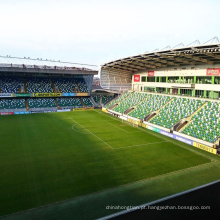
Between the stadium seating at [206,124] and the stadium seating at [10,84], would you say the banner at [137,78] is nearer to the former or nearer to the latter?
the stadium seating at [206,124]

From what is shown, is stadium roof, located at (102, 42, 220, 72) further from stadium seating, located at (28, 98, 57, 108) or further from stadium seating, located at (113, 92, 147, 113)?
stadium seating, located at (28, 98, 57, 108)

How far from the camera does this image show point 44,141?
93.5 ft

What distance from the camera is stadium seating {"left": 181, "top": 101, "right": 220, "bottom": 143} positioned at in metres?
27.4

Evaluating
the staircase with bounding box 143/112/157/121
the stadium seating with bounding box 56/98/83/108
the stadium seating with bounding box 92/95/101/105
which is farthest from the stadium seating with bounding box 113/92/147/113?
the stadium seating with bounding box 56/98/83/108

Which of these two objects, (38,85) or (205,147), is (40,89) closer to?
(38,85)

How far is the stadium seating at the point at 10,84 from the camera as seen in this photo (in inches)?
2208

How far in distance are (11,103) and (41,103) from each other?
7.60 metres

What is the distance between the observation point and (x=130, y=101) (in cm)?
5178

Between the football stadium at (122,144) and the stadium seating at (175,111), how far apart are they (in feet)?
0.63

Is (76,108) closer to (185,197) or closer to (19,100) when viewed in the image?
(19,100)

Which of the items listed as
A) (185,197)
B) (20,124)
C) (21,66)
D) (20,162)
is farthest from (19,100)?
(185,197)

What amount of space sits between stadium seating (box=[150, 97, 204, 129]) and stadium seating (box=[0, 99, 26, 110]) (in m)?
35.8

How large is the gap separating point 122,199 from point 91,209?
2.49 m

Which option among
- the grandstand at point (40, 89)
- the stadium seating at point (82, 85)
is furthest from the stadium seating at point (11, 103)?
the stadium seating at point (82, 85)
